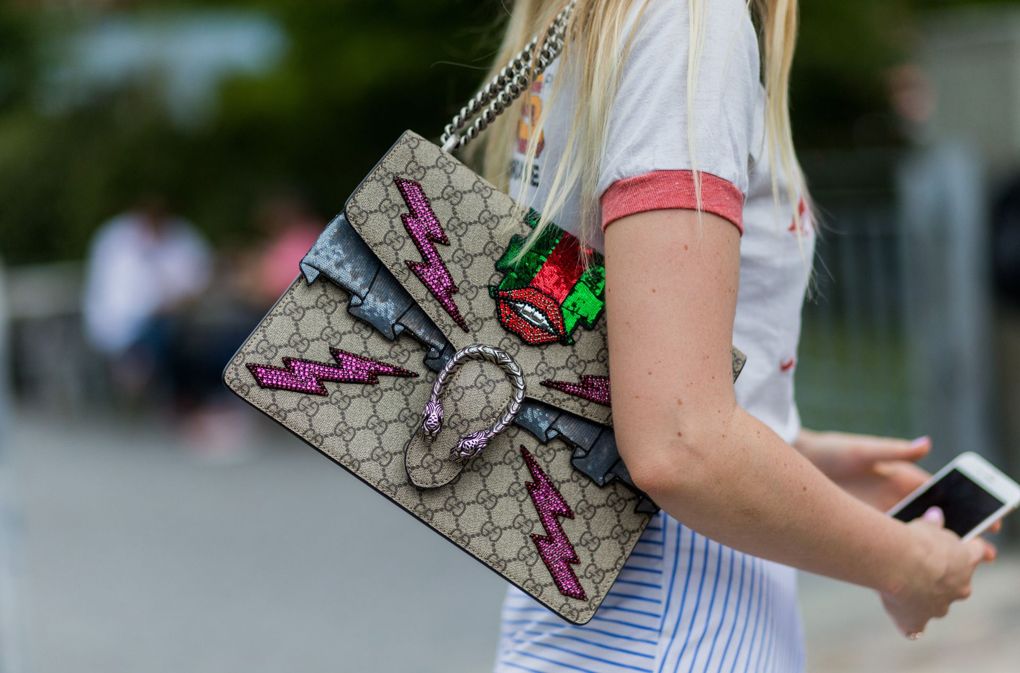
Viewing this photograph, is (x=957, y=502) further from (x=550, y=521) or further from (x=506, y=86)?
(x=506, y=86)

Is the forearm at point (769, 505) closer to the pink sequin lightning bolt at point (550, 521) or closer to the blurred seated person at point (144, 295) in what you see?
the pink sequin lightning bolt at point (550, 521)

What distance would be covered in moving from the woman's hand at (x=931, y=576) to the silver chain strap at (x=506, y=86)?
63 cm

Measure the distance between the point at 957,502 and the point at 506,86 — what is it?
2.51 ft

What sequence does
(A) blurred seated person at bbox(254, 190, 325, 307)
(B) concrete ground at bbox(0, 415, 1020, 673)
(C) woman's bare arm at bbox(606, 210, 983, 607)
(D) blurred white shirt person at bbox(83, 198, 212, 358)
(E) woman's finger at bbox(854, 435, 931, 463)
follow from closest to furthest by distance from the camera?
(C) woman's bare arm at bbox(606, 210, 983, 607)
(E) woman's finger at bbox(854, 435, 931, 463)
(B) concrete ground at bbox(0, 415, 1020, 673)
(A) blurred seated person at bbox(254, 190, 325, 307)
(D) blurred white shirt person at bbox(83, 198, 212, 358)

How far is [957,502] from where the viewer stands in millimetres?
1549

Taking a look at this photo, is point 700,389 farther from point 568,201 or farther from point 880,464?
point 880,464

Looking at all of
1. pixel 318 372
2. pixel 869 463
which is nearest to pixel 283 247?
pixel 869 463

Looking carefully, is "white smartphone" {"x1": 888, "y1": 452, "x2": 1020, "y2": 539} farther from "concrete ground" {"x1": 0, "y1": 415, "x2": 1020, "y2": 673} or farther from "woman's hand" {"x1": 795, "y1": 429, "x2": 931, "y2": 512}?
"concrete ground" {"x1": 0, "y1": 415, "x2": 1020, "y2": 673}

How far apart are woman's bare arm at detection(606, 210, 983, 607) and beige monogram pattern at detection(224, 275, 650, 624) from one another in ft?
0.37

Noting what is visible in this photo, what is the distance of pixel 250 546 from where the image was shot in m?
6.01

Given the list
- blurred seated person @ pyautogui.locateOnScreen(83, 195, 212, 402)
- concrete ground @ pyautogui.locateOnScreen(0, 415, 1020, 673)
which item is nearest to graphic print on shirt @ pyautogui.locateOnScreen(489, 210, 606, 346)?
concrete ground @ pyautogui.locateOnScreen(0, 415, 1020, 673)

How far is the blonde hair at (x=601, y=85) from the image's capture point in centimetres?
120

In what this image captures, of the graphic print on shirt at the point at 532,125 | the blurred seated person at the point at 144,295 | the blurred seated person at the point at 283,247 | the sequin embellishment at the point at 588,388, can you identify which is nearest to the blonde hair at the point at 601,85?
the graphic print on shirt at the point at 532,125

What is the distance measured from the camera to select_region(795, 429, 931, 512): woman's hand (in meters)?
1.69
